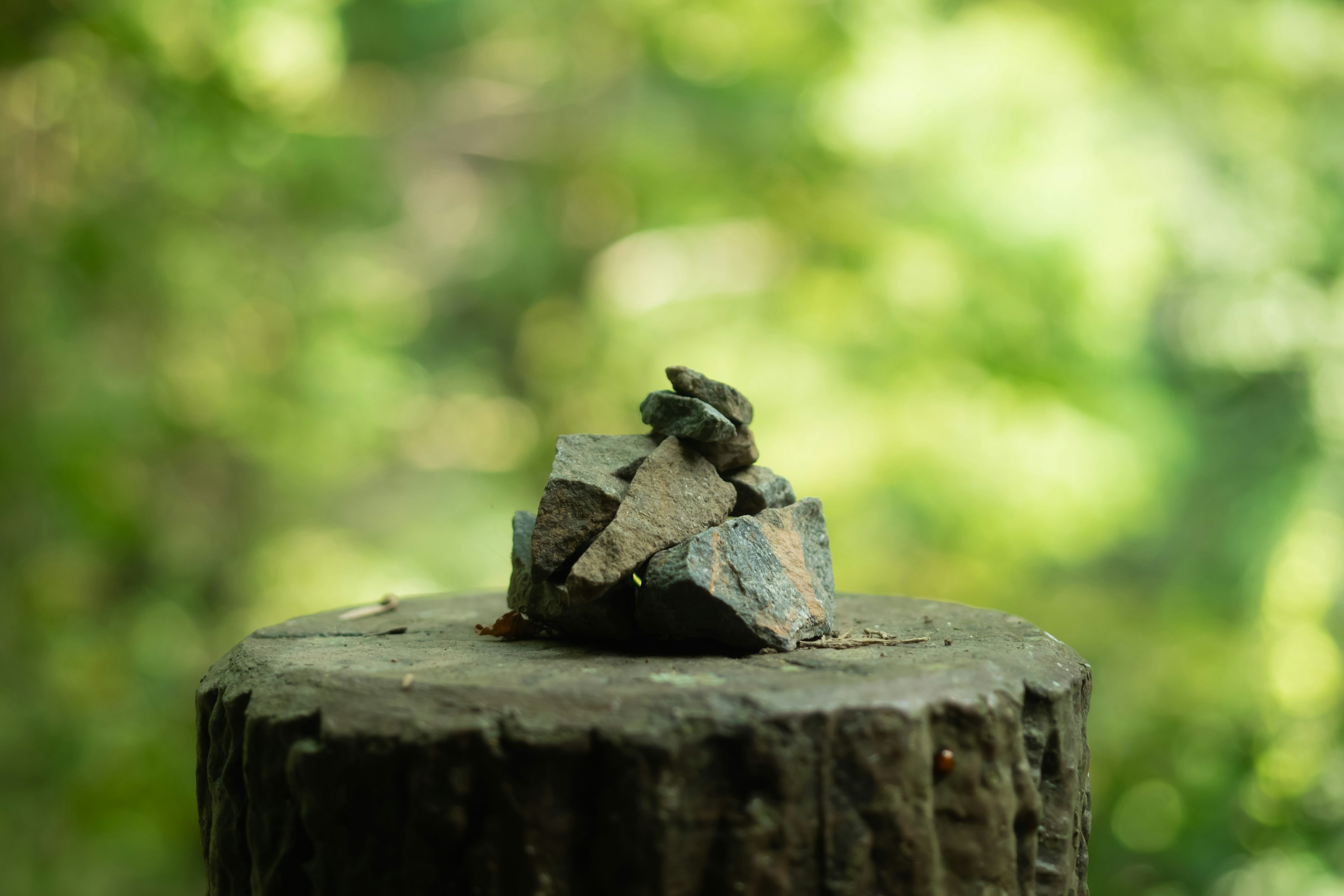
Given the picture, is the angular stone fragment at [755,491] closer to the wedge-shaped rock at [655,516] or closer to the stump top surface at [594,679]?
the wedge-shaped rock at [655,516]

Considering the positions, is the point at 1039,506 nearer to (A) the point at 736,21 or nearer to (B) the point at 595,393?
(B) the point at 595,393

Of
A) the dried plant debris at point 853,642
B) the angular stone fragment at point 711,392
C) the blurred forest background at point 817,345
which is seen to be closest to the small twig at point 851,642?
the dried plant debris at point 853,642

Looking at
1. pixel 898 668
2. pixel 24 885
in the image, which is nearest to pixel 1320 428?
pixel 898 668

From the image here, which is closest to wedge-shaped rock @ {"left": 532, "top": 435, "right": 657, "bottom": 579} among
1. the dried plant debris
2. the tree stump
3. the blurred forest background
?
the tree stump

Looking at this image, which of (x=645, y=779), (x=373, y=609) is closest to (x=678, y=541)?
(x=645, y=779)

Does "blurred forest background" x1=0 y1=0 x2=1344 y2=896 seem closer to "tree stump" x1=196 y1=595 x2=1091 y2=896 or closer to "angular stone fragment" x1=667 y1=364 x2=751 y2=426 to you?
"angular stone fragment" x1=667 y1=364 x2=751 y2=426

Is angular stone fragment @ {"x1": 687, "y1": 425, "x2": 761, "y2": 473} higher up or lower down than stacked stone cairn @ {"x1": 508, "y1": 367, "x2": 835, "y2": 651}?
higher up

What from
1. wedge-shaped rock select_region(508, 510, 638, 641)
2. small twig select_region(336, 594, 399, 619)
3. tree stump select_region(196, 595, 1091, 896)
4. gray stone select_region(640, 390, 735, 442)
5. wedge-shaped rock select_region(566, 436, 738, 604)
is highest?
gray stone select_region(640, 390, 735, 442)
